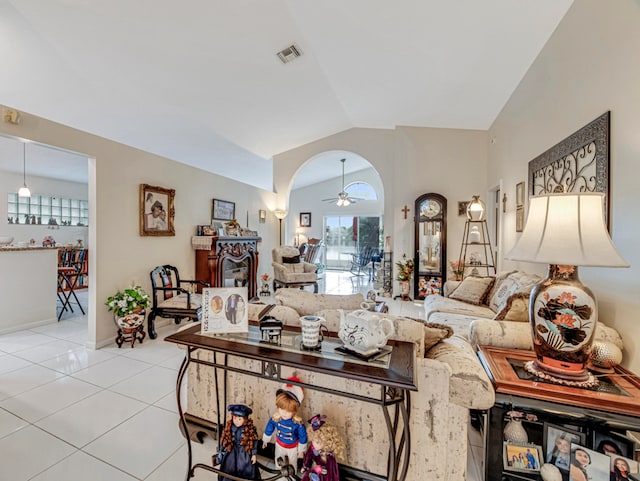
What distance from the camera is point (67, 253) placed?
17.9 ft

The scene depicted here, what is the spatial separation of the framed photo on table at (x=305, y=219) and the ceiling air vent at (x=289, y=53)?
7.26m

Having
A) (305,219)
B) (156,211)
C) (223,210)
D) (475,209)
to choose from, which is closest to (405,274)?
(475,209)

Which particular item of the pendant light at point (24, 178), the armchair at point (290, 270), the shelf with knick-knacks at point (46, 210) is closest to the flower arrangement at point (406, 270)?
the armchair at point (290, 270)

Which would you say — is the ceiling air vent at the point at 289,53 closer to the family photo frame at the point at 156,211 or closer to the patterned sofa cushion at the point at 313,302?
the family photo frame at the point at 156,211

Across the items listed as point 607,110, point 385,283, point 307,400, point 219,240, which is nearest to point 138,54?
point 219,240

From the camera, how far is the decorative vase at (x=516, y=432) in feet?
4.68

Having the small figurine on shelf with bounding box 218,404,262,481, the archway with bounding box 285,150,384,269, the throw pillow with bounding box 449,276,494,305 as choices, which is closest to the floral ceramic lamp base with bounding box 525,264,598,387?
the small figurine on shelf with bounding box 218,404,262,481

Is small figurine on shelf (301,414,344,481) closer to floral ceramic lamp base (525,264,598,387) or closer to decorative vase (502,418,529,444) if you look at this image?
decorative vase (502,418,529,444)

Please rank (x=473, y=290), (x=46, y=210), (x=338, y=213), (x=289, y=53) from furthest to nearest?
(x=338, y=213) < (x=46, y=210) < (x=289, y=53) < (x=473, y=290)

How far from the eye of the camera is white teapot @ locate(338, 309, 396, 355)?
1251 mm

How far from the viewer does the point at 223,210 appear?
5.22 meters

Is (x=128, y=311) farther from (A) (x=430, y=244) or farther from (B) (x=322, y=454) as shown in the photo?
(A) (x=430, y=244)

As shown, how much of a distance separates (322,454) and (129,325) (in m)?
2.83

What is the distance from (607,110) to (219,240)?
454 cm
